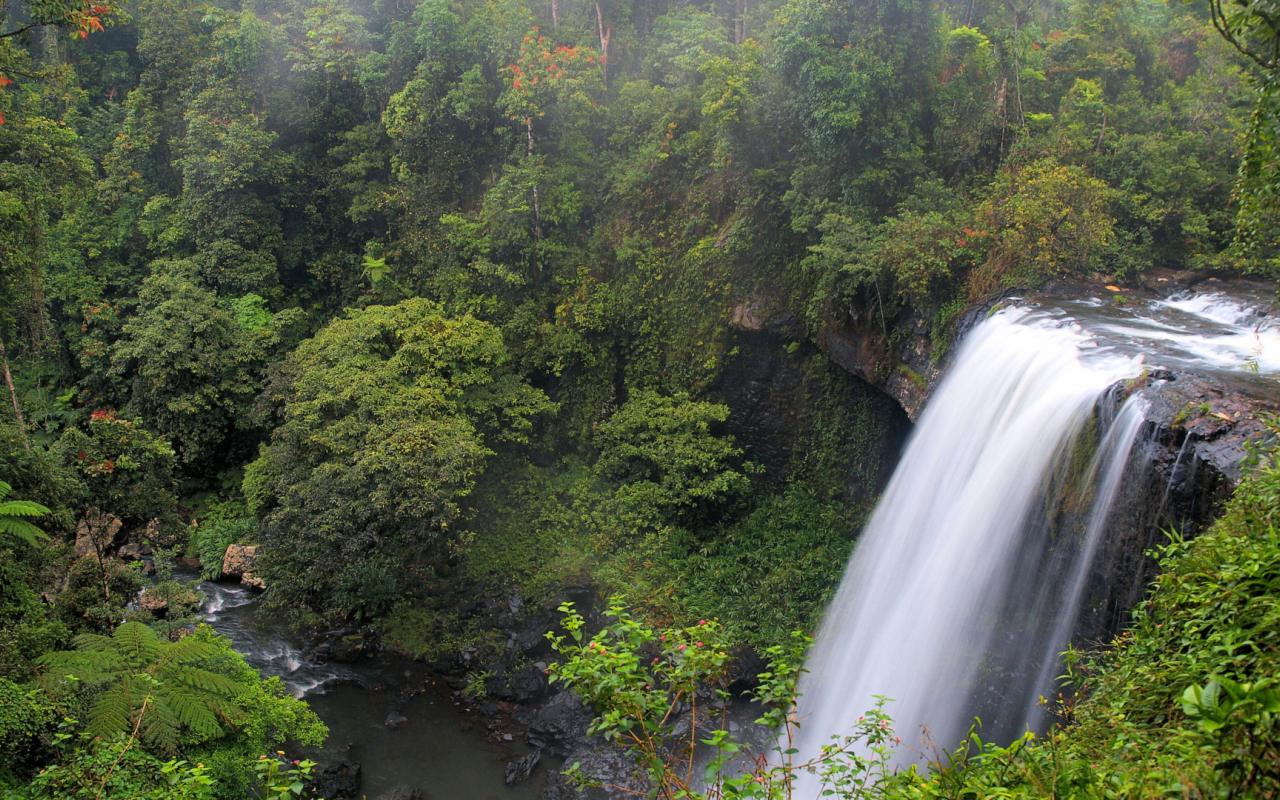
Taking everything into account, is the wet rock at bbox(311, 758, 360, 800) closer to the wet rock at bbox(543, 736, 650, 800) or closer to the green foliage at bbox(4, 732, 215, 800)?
the wet rock at bbox(543, 736, 650, 800)

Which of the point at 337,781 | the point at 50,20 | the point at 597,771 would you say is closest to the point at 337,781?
the point at 337,781

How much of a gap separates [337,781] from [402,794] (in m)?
0.95

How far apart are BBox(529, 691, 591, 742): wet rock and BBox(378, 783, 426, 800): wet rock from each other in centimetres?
191

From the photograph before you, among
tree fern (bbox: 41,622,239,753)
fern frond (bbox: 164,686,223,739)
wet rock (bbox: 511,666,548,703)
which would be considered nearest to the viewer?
tree fern (bbox: 41,622,239,753)

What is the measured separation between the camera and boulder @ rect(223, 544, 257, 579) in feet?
47.1

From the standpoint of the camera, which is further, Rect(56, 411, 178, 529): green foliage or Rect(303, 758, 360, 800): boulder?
Rect(56, 411, 178, 529): green foliage

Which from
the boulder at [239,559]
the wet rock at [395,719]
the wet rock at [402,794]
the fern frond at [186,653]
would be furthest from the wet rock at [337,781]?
the boulder at [239,559]

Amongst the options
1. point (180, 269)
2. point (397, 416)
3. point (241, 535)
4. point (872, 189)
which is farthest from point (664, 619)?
point (180, 269)

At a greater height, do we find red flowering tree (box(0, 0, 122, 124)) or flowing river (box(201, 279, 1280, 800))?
red flowering tree (box(0, 0, 122, 124))

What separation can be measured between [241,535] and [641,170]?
12.1 meters

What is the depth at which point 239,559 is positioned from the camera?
14500mm

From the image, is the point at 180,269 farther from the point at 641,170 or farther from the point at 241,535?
the point at 641,170

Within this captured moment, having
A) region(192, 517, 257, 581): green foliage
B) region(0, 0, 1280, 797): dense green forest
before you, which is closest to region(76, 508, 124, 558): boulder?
region(0, 0, 1280, 797): dense green forest

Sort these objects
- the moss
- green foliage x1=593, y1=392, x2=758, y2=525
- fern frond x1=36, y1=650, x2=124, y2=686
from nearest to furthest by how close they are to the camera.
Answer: fern frond x1=36, y1=650, x2=124, y2=686 < the moss < green foliage x1=593, y1=392, x2=758, y2=525
